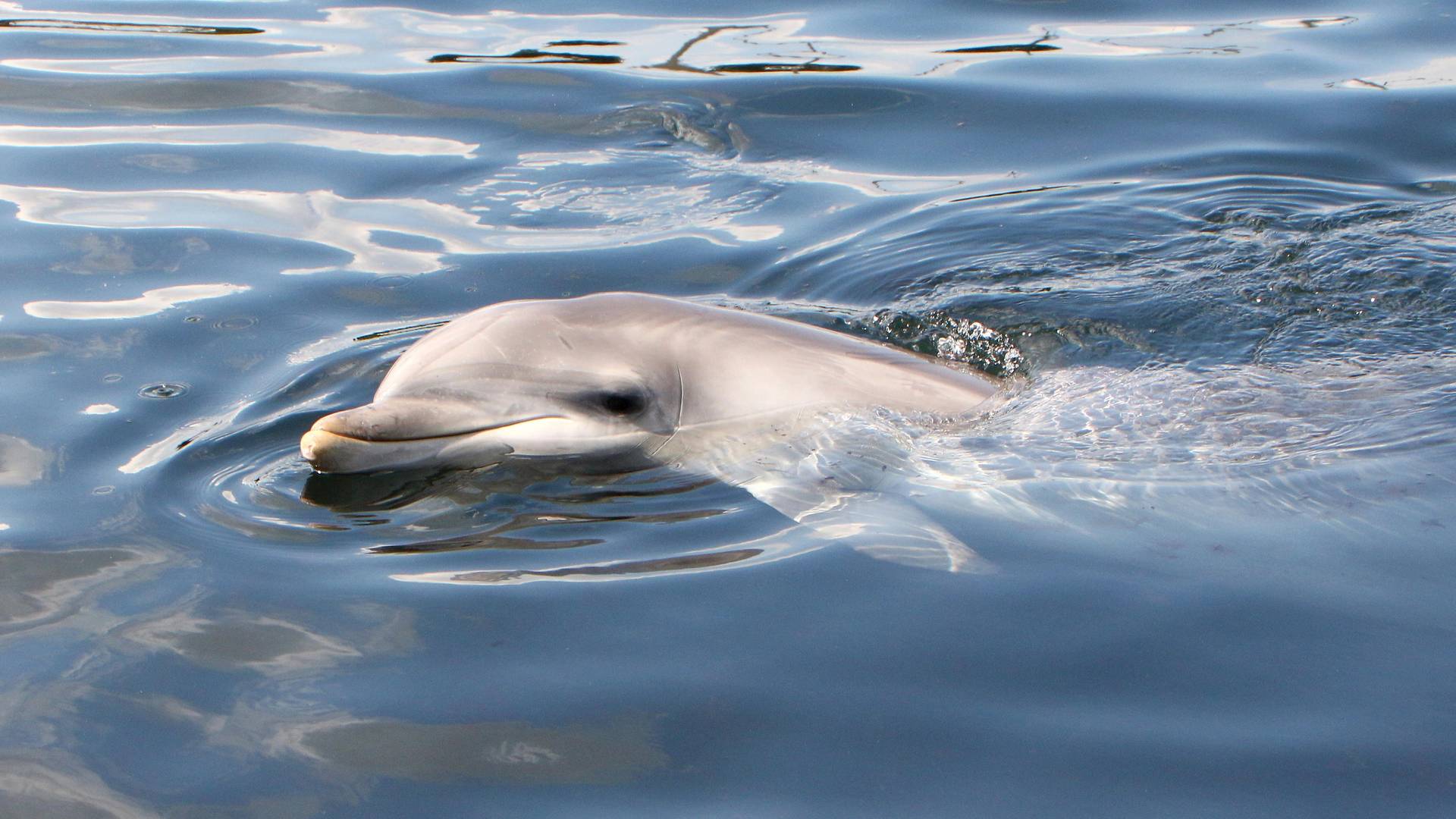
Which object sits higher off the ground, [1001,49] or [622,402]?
[1001,49]

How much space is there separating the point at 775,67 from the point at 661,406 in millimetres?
6765

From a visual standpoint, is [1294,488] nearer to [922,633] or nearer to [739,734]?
[922,633]

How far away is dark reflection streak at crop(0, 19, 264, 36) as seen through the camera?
1325 cm

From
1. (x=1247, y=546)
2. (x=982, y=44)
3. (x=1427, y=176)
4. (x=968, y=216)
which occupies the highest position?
(x=982, y=44)

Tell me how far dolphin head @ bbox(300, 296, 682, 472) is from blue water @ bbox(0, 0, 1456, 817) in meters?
0.18

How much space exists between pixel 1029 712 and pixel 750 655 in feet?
2.61

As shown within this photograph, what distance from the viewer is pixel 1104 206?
30.1ft

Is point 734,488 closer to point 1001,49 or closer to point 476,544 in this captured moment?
point 476,544

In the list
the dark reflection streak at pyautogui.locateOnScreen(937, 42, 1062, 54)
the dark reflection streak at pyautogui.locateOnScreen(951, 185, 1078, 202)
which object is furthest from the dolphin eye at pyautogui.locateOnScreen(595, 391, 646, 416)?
the dark reflection streak at pyautogui.locateOnScreen(937, 42, 1062, 54)

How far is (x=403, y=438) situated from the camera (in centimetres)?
533

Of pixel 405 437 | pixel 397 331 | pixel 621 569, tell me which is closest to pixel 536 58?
pixel 397 331

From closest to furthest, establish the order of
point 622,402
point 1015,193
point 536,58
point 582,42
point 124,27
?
point 622,402
point 1015,193
point 536,58
point 582,42
point 124,27

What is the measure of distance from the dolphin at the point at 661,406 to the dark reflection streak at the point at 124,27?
860 cm

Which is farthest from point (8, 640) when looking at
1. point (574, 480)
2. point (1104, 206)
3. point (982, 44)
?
point (982, 44)
